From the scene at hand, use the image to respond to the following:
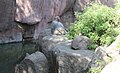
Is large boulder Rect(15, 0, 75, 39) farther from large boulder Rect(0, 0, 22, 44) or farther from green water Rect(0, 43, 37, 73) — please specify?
green water Rect(0, 43, 37, 73)

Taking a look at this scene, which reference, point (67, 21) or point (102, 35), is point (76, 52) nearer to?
point (102, 35)

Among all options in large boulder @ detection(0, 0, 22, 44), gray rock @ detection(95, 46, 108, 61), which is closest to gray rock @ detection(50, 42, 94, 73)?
gray rock @ detection(95, 46, 108, 61)

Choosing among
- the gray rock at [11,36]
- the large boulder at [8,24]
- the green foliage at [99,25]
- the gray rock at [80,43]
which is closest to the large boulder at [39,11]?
the large boulder at [8,24]

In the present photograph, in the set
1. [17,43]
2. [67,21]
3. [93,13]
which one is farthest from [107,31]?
[67,21]

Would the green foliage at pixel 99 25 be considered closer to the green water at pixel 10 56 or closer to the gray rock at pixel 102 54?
the gray rock at pixel 102 54

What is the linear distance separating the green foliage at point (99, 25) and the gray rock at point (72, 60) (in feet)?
1.65

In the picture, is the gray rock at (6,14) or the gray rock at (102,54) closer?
the gray rock at (102,54)

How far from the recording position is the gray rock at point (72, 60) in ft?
16.1

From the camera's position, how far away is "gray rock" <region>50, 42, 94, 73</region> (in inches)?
193

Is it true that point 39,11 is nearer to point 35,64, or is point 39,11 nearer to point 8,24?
point 8,24

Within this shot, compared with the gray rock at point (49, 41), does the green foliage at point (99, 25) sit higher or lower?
higher

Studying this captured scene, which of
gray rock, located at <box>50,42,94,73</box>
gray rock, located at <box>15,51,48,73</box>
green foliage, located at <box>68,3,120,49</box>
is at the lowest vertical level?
gray rock, located at <box>15,51,48,73</box>

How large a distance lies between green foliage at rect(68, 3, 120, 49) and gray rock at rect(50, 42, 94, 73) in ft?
1.65

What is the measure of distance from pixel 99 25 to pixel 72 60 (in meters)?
1.16
